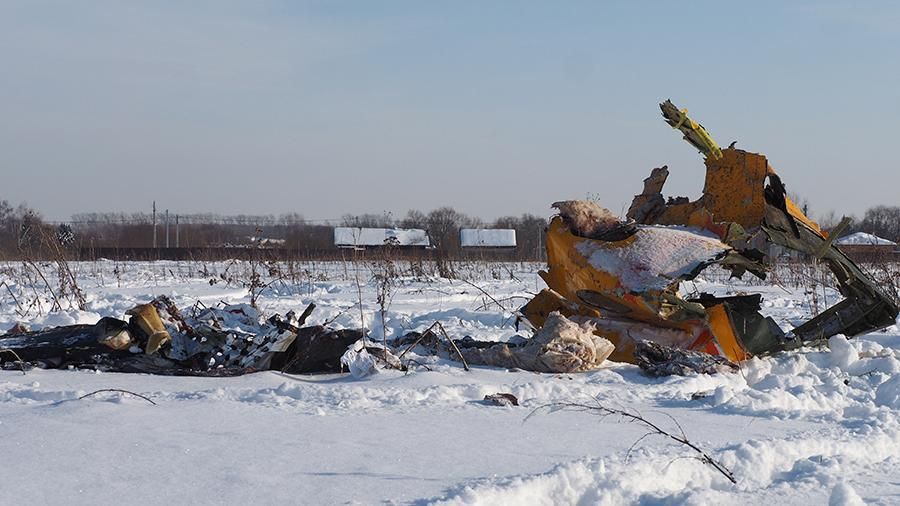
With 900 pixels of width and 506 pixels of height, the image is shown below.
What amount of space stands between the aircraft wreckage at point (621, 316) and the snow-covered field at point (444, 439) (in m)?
0.23

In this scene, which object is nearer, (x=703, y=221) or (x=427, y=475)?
(x=427, y=475)

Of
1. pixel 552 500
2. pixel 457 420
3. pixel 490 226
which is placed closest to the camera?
pixel 552 500

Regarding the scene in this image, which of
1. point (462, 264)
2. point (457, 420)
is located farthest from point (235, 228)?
point (457, 420)

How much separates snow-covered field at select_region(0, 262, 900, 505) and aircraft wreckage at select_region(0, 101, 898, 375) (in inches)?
9.2

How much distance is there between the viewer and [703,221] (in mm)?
5844

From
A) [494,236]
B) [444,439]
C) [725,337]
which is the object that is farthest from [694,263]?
[494,236]

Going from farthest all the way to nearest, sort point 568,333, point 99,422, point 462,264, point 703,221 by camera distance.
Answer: point 462,264 < point 703,221 < point 568,333 < point 99,422

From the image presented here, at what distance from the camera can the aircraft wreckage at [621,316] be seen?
17.0 ft

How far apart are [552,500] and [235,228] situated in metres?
58.8

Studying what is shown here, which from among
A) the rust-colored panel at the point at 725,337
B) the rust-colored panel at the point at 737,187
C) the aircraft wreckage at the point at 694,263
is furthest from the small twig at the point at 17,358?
the rust-colored panel at the point at 737,187

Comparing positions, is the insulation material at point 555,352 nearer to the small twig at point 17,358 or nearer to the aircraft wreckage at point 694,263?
the aircraft wreckage at point 694,263

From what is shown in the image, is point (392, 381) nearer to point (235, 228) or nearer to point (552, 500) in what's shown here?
point (552, 500)

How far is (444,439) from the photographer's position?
3381 millimetres

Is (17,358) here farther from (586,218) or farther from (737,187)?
(737,187)
